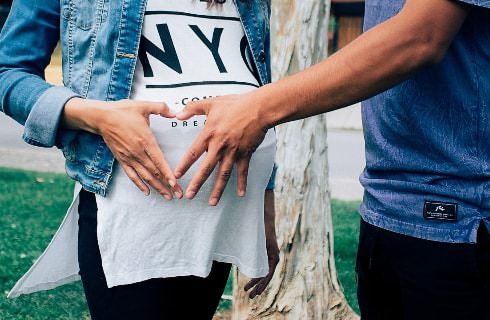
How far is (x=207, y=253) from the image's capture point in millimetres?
1770

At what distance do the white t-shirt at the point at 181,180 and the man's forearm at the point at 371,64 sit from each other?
0.26m

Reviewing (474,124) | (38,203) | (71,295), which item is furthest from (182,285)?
(38,203)

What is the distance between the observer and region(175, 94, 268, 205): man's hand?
1538mm

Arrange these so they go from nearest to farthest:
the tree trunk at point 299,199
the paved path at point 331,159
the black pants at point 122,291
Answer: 1. the black pants at point 122,291
2. the tree trunk at point 299,199
3. the paved path at point 331,159

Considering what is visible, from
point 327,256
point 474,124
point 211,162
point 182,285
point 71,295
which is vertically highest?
point 474,124

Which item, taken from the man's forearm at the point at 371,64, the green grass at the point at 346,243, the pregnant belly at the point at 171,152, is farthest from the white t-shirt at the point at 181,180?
the green grass at the point at 346,243

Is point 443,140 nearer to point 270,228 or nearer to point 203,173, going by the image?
point 203,173

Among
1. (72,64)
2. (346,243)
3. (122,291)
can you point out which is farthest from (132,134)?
(346,243)

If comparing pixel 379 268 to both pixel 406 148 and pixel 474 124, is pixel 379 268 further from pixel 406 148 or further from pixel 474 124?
pixel 474 124

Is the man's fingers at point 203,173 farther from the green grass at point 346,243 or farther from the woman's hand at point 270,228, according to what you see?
the green grass at point 346,243

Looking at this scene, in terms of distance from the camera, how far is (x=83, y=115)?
1649mm

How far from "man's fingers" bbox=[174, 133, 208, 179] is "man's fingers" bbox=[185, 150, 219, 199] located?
0.02 m

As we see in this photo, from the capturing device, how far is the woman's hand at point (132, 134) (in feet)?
5.24

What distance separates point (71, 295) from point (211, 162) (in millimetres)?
3510
